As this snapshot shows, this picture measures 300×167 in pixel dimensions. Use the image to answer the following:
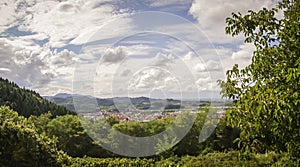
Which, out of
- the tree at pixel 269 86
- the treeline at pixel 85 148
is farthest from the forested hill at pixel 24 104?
the tree at pixel 269 86

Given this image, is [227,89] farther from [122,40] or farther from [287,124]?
[122,40]

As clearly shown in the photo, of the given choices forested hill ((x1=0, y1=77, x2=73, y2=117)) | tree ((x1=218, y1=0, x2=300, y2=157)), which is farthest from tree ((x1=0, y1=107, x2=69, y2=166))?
forested hill ((x1=0, y1=77, x2=73, y2=117))

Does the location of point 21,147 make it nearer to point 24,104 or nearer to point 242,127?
point 242,127

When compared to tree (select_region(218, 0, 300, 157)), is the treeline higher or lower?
lower

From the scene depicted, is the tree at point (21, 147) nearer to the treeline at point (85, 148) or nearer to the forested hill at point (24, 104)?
the treeline at point (85, 148)

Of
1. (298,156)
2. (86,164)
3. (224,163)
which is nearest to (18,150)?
(86,164)

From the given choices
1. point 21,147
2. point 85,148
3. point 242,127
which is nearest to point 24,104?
point 85,148

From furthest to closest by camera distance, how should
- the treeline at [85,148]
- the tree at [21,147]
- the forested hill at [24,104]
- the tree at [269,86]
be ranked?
1. the forested hill at [24,104]
2. the treeline at [85,148]
3. the tree at [21,147]
4. the tree at [269,86]

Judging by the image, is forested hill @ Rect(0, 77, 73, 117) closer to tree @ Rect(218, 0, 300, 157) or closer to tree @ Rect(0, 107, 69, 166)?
tree @ Rect(0, 107, 69, 166)
